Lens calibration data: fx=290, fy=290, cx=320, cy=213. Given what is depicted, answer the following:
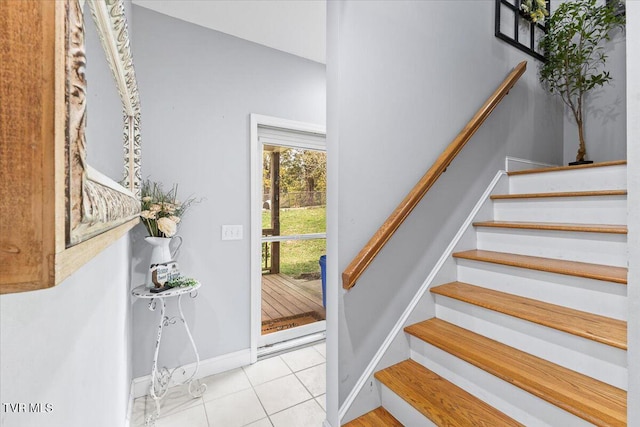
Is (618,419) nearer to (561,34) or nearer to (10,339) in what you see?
(10,339)

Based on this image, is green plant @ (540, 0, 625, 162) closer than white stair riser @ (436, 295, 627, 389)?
No

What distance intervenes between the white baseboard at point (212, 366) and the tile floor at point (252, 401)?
4 cm

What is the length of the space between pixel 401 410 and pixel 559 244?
126 centimetres

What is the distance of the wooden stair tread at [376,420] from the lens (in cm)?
142

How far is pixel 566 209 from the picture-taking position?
1.79m

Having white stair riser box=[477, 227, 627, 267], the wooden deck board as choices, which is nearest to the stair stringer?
white stair riser box=[477, 227, 627, 267]

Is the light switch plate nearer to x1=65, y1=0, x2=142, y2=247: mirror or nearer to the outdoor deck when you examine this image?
the outdoor deck

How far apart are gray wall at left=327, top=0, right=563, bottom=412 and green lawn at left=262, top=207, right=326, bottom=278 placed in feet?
4.57

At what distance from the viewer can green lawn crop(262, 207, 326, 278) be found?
Answer: 285 cm

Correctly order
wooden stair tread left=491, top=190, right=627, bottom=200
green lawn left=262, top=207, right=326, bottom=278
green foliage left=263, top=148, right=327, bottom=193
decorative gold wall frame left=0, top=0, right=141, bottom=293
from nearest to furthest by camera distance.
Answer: decorative gold wall frame left=0, top=0, right=141, bottom=293 → wooden stair tread left=491, top=190, right=627, bottom=200 → green foliage left=263, top=148, right=327, bottom=193 → green lawn left=262, top=207, right=326, bottom=278

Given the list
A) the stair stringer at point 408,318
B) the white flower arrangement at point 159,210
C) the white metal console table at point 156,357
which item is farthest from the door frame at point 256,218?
the stair stringer at point 408,318

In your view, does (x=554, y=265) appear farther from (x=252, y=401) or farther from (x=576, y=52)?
(x=576, y=52)

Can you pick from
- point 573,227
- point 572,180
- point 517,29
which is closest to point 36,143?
point 573,227

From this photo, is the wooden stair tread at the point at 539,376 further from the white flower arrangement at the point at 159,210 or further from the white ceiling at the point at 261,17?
the white ceiling at the point at 261,17
